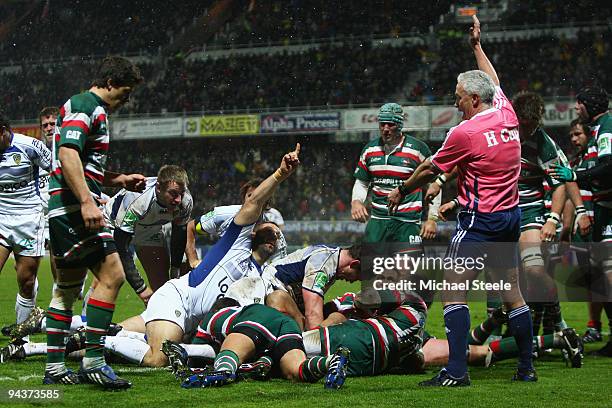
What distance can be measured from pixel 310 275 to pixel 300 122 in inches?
878

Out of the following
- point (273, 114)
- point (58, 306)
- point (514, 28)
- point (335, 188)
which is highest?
point (514, 28)

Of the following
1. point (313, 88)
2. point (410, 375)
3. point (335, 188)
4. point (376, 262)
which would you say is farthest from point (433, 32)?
point (410, 375)

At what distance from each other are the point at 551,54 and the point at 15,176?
2282 cm

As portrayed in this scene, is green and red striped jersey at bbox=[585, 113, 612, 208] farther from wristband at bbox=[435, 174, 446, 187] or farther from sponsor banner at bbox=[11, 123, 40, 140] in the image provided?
sponsor banner at bbox=[11, 123, 40, 140]

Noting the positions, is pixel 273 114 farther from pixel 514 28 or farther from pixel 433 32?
pixel 514 28

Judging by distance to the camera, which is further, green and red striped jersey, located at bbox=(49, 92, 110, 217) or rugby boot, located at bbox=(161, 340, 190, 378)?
rugby boot, located at bbox=(161, 340, 190, 378)

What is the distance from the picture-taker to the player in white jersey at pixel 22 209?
7.43m

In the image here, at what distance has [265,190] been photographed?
5.64 meters

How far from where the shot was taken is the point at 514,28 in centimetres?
2823

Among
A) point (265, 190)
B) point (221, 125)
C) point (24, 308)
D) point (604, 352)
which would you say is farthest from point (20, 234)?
point (221, 125)

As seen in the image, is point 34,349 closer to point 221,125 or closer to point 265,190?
point 265,190

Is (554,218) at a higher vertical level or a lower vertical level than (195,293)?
higher

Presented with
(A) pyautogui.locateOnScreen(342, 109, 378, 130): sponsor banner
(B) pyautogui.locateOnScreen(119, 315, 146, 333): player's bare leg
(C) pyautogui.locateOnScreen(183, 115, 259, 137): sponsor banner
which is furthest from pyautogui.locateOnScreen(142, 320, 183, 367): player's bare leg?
(C) pyautogui.locateOnScreen(183, 115, 259, 137): sponsor banner

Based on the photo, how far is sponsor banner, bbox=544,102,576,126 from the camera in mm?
25297
